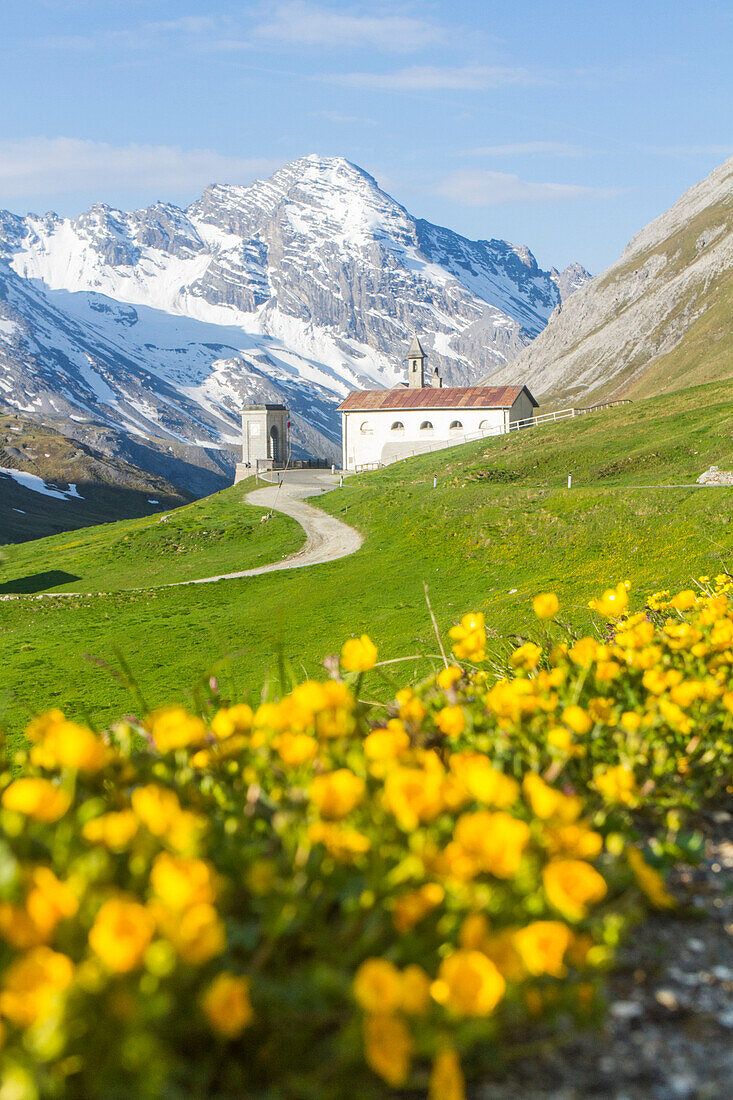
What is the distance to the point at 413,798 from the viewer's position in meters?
1.75

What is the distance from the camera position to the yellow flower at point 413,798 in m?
1.72

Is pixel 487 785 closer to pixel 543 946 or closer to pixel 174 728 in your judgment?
pixel 543 946

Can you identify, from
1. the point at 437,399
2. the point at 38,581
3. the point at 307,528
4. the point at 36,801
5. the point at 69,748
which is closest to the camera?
the point at 36,801

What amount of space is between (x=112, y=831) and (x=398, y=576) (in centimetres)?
2064

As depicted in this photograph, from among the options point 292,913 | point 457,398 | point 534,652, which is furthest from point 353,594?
point 457,398

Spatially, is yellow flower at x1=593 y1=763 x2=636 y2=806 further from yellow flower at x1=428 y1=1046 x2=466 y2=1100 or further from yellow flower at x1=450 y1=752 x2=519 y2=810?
yellow flower at x1=428 y1=1046 x2=466 y2=1100

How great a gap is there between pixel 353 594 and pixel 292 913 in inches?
751

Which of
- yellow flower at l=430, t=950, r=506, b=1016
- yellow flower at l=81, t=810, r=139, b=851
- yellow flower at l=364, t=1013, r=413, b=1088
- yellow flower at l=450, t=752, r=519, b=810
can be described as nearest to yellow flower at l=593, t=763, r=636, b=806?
yellow flower at l=450, t=752, r=519, b=810

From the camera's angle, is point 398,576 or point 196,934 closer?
point 196,934

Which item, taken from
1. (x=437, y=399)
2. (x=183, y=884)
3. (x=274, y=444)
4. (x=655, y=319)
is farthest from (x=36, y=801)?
(x=655, y=319)

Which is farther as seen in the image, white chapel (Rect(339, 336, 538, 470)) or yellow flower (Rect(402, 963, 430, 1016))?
white chapel (Rect(339, 336, 538, 470))

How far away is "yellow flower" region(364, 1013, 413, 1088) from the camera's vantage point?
1.35m

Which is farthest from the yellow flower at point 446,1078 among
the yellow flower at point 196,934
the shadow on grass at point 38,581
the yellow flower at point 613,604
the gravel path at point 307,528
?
the shadow on grass at point 38,581

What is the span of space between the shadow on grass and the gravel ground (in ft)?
97.0
